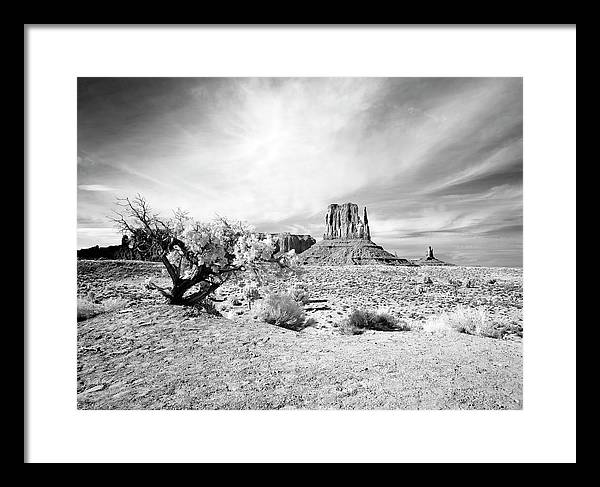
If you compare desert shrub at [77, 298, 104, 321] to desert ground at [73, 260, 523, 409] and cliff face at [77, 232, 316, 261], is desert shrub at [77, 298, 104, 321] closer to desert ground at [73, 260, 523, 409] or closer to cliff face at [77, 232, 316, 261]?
desert ground at [73, 260, 523, 409]

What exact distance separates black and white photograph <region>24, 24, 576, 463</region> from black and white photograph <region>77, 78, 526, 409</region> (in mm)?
20

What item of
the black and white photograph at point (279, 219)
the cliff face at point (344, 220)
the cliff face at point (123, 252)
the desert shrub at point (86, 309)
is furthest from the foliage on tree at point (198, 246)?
the cliff face at point (344, 220)

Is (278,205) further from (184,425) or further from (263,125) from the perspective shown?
(184,425)

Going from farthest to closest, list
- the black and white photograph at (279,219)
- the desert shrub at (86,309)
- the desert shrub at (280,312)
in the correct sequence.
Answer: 1. the desert shrub at (280,312)
2. the desert shrub at (86,309)
3. the black and white photograph at (279,219)

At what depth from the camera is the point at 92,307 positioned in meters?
3.14

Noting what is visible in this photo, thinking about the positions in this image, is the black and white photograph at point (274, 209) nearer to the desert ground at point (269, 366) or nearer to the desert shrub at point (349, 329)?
the desert ground at point (269, 366)

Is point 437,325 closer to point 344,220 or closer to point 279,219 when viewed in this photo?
point 279,219

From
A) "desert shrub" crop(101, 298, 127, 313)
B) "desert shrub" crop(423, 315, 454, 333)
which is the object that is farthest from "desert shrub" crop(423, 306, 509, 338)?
"desert shrub" crop(101, 298, 127, 313)

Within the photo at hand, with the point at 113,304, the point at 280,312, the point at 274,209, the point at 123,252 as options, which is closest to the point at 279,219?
the point at 274,209

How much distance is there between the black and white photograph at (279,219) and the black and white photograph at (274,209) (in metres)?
0.02

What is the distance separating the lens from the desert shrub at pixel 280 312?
3.78 meters
